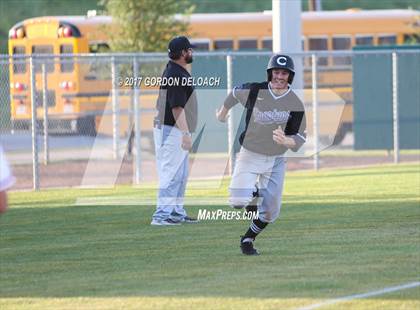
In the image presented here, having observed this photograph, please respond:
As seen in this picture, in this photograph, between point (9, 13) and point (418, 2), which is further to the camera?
point (418, 2)

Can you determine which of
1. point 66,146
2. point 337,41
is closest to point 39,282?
point 66,146

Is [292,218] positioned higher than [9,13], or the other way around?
[9,13]

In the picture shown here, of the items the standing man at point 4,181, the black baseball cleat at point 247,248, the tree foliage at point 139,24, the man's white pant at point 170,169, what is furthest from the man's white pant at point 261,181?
the tree foliage at point 139,24

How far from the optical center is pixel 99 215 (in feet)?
49.9

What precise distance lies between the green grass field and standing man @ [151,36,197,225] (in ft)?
1.37

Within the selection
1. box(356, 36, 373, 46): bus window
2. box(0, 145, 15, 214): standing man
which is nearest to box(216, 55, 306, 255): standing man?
box(0, 145, 15, 214): standing man

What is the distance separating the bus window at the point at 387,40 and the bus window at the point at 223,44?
4.20m

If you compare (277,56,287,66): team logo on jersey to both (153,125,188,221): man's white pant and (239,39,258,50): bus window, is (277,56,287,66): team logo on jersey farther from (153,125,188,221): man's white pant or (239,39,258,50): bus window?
(239,39,258,50): bus window

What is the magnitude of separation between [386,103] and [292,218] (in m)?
11.6

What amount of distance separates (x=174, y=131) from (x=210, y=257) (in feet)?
9.52

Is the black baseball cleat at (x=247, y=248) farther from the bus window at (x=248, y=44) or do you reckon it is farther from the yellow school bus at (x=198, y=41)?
the bus window at (x=248, y=44)

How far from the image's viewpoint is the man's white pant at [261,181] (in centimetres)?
1098

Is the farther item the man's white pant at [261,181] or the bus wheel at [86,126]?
the bus wheel at [86,126]

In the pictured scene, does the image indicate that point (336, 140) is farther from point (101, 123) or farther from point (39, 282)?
point (39, 282)
